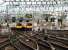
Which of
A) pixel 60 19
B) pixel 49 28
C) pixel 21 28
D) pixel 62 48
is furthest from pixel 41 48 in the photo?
pixel 60 19

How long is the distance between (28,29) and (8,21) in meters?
4.82

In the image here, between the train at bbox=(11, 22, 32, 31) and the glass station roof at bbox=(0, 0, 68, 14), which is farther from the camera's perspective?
the train at bbox=(11, 22, 32, 31)

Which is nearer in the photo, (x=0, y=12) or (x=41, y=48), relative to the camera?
(x=41, y=48)

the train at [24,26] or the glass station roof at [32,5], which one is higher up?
the glass station roof at [32,5]

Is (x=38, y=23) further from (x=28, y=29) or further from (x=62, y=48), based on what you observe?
(x=62, y=48)

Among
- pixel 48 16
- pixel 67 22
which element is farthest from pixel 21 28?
pixel 67 22

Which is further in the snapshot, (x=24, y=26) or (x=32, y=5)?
(x=32, y=5)

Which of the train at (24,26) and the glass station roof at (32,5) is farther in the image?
the train at (24,26)

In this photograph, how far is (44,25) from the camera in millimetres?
29703

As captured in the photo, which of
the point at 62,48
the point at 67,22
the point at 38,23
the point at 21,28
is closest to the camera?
the point at 62,48

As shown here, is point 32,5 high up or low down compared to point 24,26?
up

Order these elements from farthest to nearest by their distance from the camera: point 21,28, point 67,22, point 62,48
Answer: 1. point 67,22
2. point 21,28
3. point 62,48

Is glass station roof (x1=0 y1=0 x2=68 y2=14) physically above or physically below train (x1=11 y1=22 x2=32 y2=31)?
above

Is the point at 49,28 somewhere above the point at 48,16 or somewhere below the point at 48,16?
below
